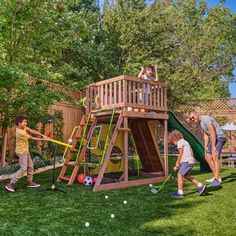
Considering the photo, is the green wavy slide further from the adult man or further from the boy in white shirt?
the boy in white shirt

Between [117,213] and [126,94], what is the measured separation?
3.37 meters

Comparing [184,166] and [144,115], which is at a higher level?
[144,115]

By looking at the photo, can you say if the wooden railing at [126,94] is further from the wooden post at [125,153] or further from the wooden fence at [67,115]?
the wooden fence at [67,115]

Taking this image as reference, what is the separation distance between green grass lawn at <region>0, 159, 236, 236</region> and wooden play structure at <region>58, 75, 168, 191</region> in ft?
2.49

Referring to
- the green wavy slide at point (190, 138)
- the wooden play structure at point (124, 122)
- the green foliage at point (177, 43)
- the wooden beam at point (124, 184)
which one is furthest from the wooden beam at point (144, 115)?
the green foliage at point (177, 43)

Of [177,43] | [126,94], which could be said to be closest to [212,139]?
[126,94]

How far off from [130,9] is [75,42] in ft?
23.1

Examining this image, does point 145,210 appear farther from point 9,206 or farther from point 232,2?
point 232,2

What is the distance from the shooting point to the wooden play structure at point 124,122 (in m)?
7.21

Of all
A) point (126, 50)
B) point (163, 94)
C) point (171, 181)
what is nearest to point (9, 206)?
point (171, 181)

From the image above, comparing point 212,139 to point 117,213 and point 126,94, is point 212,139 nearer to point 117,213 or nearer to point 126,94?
point 126,94

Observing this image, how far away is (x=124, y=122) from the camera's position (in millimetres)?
7348

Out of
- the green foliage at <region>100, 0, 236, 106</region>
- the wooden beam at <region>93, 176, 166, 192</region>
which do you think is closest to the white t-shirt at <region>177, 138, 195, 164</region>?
the wooden beam at <region>93, 176, 166, 192</region>

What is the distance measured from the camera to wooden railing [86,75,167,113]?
294 inches
